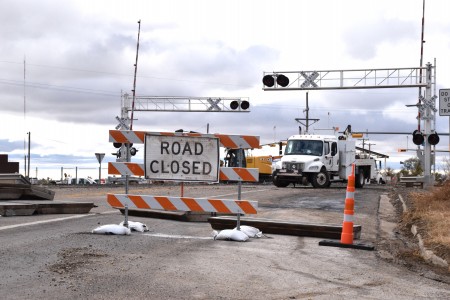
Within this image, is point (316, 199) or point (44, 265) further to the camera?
point (316, 199)

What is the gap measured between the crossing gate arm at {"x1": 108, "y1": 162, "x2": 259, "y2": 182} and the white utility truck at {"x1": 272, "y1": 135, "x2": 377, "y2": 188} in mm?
22243

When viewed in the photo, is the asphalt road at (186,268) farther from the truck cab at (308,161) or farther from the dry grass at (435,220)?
the truck cab at (308,161)

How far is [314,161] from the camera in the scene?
108 feet

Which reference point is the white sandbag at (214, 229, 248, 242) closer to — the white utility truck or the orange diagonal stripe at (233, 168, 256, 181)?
the orange diagonal stripe at (233, 168, 256, 181)

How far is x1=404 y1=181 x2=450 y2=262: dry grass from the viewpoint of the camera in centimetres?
1016

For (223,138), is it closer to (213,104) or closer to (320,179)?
(320,179)

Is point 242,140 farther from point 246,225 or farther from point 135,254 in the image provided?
point 135,254

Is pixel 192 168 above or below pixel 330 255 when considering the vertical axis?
above

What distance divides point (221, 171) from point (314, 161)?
22.7m

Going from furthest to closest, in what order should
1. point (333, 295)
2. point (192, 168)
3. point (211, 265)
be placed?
point (192, 168) < point (211, 265) < point (333, 295)

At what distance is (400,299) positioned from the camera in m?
6.49

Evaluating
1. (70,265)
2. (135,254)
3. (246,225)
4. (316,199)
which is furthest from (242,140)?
(316,199)

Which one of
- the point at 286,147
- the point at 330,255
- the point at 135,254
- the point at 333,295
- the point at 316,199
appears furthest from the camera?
the point at 286,147

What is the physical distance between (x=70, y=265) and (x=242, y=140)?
167 inches
